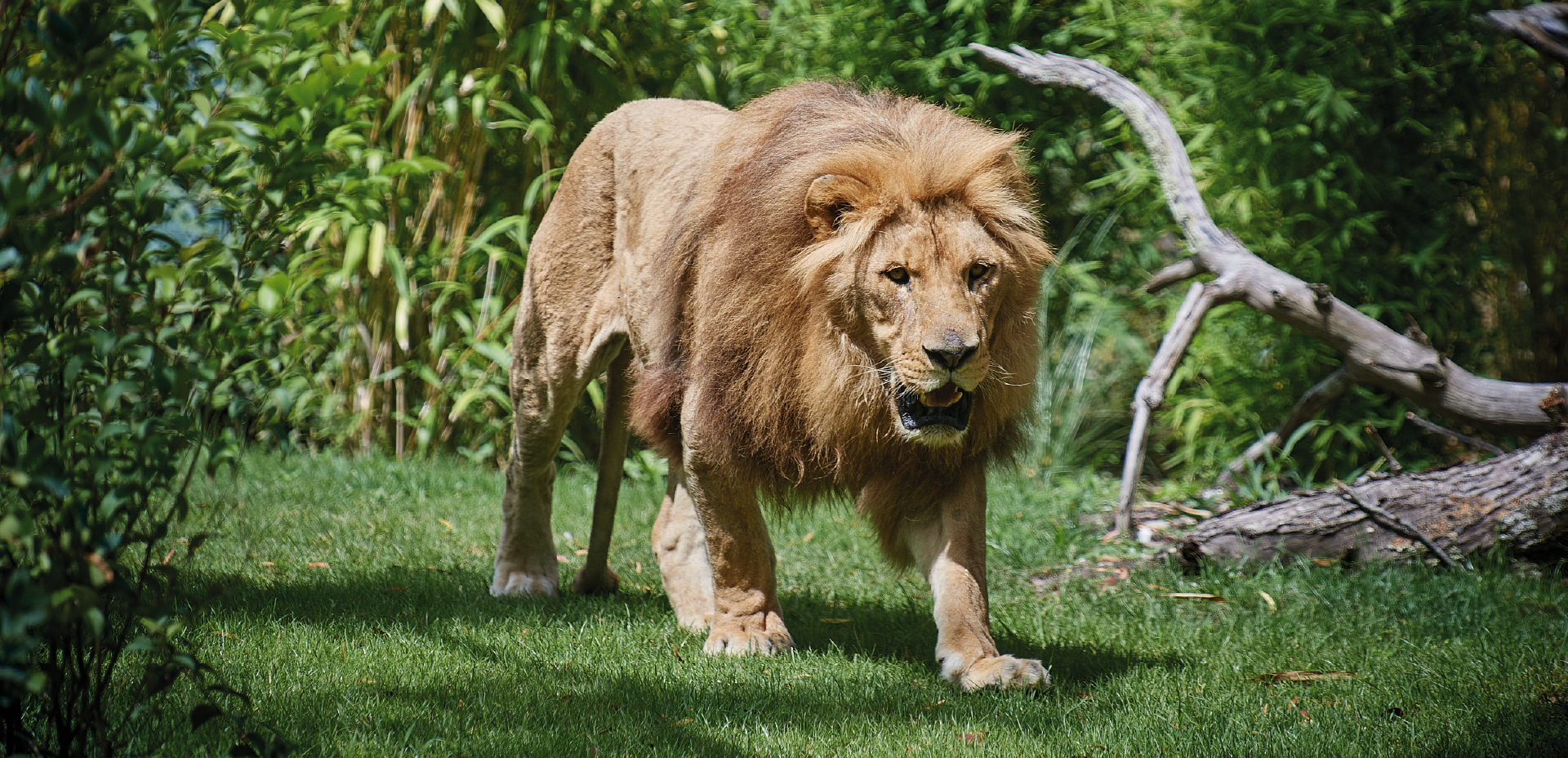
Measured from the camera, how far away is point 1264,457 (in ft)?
21.2

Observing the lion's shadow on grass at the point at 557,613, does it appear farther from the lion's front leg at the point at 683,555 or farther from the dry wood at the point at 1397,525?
the dry wood at the point at 1397,525

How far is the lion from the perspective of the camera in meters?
3.21

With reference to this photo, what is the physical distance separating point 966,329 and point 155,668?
76.5 inches

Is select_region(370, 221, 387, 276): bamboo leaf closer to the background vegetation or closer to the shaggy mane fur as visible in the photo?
the background vegetation

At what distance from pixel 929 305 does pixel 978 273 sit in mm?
215

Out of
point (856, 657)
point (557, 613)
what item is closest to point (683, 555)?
point (557, 613)

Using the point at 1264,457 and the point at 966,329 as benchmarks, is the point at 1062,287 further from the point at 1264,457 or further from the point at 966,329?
the point at 966,329

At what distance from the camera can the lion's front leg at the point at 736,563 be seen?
12.1 ft

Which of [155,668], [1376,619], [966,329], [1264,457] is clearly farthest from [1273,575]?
[155,668]

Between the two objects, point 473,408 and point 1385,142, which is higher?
point 1385,142

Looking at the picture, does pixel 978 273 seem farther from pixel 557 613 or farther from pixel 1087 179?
pixel 1087 179

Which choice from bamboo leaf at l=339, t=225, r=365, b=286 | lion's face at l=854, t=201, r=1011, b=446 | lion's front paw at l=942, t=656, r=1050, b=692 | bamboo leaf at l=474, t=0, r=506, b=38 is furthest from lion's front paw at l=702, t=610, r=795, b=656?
bamboo leaf at l=474, t=0, r=506, b=38

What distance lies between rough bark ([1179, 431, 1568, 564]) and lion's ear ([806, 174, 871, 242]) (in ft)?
7.87

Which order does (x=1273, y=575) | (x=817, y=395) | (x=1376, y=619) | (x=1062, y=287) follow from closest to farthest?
(x=817, y=395), (x=1376, y=619), (x=1273, y=575), (x=1062, y=287)
